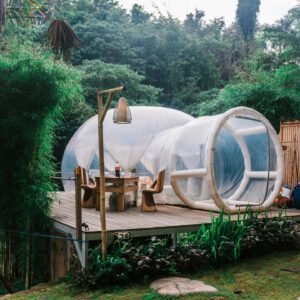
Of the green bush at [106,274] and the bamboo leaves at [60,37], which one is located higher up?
the bamboo leaves at [60,37]

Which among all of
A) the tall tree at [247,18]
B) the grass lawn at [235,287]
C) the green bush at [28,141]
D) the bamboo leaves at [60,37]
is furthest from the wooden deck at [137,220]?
the tall tree at [247,18]

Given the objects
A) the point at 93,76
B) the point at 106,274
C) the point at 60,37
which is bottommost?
the point at 106,274

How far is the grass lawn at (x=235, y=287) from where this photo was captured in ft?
13.5

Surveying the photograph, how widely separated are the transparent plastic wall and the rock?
14.1 ft

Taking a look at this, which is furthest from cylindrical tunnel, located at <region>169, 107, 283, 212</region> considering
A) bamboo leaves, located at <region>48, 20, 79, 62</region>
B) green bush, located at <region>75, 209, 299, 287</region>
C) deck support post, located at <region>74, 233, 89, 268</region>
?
bamboo leaves, located at <region>48, 20, 79, 62</region>

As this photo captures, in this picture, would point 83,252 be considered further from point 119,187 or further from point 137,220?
point 119,187

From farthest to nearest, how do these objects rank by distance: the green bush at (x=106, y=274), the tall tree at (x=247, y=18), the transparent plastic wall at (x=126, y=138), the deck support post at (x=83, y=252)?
the tall tree at (x=247, y=18) < the transparent plastic wall at (x=126, y=138) < the deck support post at (x=83, y=252) < the green bush at (x=106, y=274)

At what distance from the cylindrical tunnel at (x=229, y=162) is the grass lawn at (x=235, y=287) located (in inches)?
63.6

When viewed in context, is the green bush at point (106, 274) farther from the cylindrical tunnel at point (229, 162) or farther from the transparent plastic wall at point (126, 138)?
the transparent plastic wall at point (126, 138)

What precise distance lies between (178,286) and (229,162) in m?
4.27

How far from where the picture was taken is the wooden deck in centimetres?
527

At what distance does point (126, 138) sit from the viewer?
8648mm

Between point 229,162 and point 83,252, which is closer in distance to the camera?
point 83,252

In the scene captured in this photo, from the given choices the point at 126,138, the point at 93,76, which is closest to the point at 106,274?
the point at 126,138
